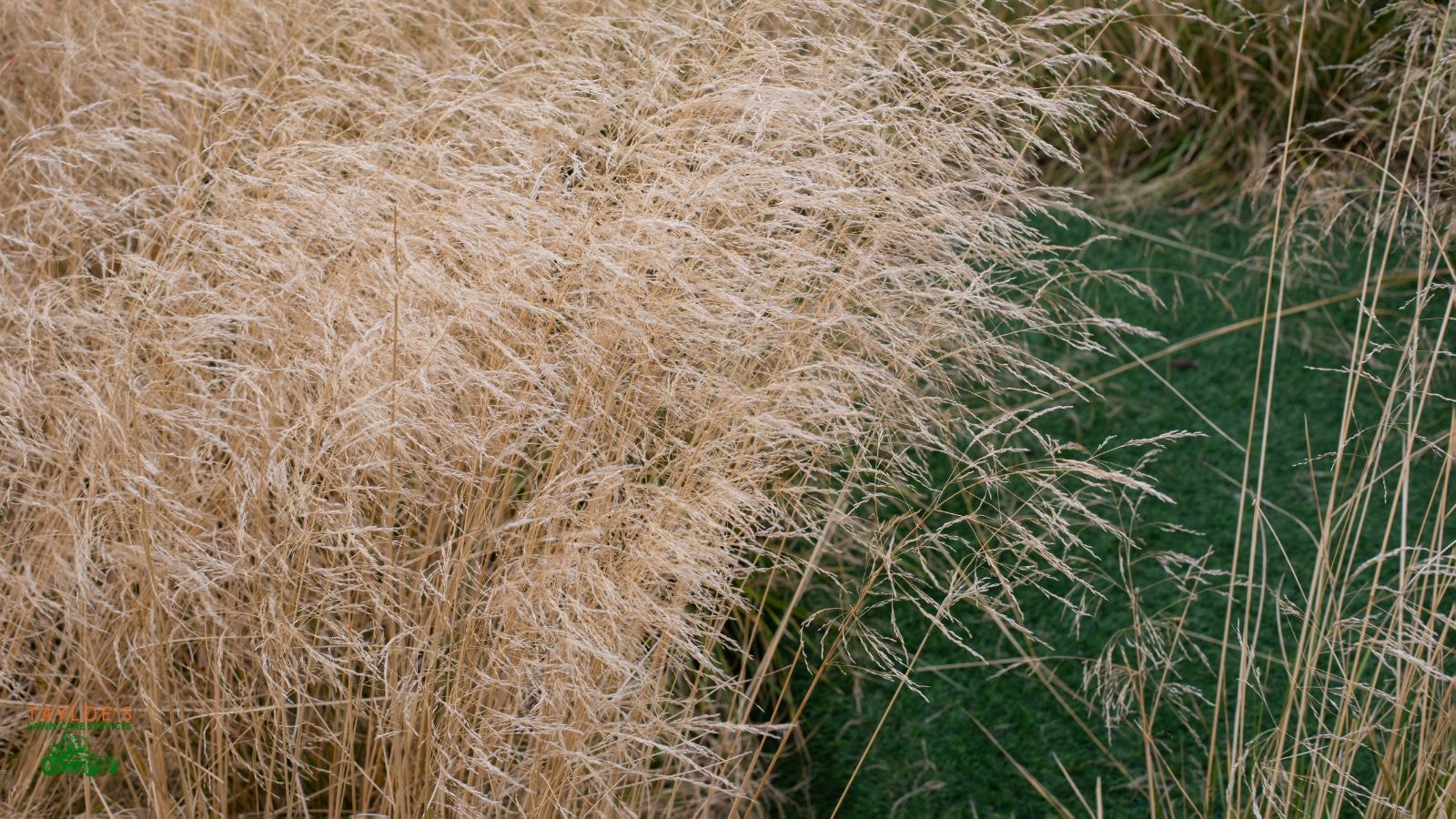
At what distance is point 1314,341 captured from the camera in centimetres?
309

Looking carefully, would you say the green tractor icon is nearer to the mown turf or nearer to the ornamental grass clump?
the ornamental grass clump

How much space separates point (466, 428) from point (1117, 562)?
1599 millimetres

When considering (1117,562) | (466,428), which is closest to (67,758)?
(466,428)

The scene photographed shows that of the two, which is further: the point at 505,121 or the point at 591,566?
the point at 505,121

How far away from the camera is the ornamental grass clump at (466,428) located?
5.05 feet

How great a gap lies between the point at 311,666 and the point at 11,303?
2.39 ft

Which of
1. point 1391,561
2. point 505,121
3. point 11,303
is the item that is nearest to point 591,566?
point 505,121

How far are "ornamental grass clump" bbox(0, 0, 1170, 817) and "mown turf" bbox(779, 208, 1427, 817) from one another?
53 cm

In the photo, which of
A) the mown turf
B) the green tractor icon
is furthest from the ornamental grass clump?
the mown turf

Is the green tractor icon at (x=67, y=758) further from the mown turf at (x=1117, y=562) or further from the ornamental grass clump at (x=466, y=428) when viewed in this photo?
the mown turf at (x=1117, y=562)

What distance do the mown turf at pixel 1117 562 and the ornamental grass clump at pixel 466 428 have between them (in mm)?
525

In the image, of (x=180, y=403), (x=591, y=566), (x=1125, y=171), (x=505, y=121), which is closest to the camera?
(x=591, y=566)

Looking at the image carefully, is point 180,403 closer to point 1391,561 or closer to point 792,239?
point 792,239

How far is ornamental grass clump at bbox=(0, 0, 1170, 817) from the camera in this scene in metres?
1.54
